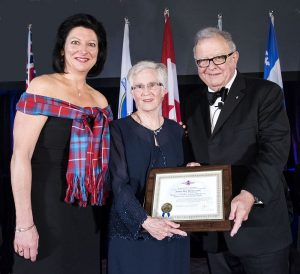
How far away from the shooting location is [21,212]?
2.11m

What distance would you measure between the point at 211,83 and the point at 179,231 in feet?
2.91

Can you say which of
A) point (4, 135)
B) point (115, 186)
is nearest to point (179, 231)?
point (115, 186)

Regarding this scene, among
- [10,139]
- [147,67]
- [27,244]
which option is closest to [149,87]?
[147,67]

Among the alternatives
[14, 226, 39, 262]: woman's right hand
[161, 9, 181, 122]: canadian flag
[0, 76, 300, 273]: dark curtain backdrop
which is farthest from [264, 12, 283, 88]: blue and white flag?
[14, 226, 39, 262]: woman's right hand

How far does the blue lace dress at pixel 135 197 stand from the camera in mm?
2189

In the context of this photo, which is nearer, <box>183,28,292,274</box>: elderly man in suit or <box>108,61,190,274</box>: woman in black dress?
<box>183,28,292,274</box>: elderly man in suit

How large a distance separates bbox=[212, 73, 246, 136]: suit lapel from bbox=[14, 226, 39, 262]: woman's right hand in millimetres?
1103

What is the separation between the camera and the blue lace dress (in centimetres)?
219

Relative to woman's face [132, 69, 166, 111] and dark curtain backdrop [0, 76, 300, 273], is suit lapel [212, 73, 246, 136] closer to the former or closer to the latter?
woman's face [132, 69, 166, 111]

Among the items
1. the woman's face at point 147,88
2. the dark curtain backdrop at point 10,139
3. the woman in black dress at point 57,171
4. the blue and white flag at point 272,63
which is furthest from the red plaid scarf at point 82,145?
the blue and white flag at point 272,63

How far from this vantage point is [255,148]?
2150 millimetres

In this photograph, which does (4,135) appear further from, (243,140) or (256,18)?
(243,140)

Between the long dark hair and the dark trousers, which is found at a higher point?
the long dark hair

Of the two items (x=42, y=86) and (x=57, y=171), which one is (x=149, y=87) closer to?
(x=42, y=86)
